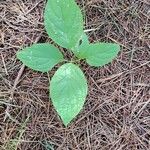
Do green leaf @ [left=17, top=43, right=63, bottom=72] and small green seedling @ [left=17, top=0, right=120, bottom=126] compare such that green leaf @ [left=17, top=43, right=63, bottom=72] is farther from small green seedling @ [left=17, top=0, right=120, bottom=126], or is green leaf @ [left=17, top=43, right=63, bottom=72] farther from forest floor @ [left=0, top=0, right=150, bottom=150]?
forest floor @ [left=0, top=0, right=150, bottom=150]

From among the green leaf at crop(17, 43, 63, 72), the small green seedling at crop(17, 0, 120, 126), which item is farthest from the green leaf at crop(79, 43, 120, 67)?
the green leaf at crop(17, 43, 63, 72)

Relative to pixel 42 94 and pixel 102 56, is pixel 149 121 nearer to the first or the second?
pixel 102 56

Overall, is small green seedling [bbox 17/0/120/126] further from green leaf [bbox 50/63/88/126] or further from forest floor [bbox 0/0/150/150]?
forest floor [bbox 0/0/150/150]

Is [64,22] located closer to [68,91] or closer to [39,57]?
[39,57]

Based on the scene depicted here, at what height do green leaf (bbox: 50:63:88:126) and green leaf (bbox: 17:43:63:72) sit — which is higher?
green leaf (bbox: 17:43:63:72)

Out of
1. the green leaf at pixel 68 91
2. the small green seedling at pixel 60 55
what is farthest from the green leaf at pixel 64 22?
the green leaf at pixel 68 91

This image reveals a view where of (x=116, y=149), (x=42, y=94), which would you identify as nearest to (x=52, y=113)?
(x=42, y=94)

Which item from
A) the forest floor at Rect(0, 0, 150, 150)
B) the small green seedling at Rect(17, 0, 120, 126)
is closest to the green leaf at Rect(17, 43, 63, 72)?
the small green seedling at Rect(17, 0, 120, 126)

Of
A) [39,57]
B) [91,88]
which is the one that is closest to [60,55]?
[39,57]
